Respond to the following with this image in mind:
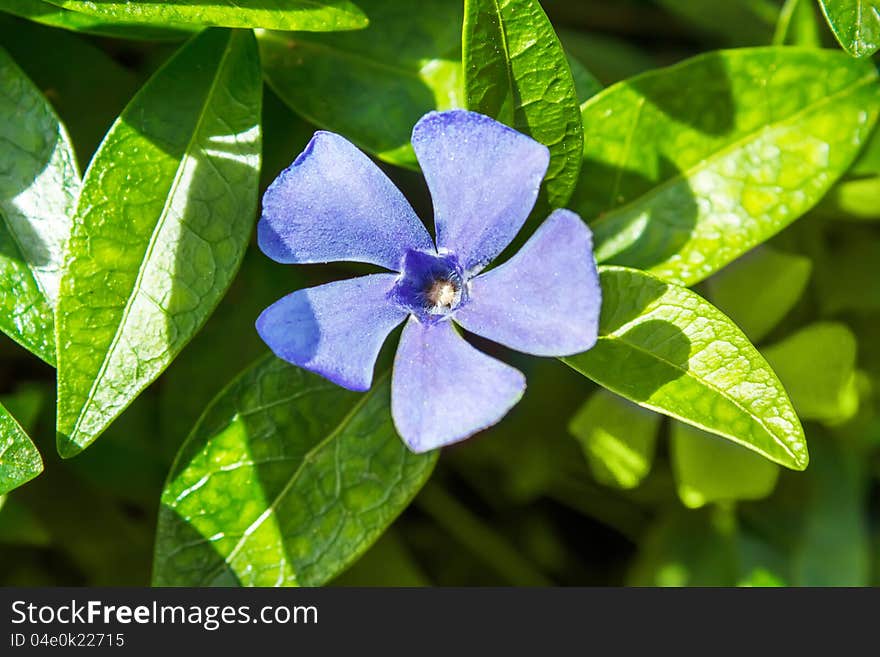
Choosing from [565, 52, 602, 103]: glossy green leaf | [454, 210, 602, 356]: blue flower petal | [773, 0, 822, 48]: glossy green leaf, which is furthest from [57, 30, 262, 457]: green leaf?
[773, 0, 822, 48]: glossy green leaf

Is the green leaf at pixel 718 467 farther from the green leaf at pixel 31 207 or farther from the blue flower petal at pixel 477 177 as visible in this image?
the green leaf at pixel 31 207

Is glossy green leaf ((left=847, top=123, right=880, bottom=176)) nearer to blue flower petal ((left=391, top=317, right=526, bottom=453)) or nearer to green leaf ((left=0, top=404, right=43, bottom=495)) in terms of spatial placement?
blue flower petal ((left=391, top=317, right=526, bottom=453))

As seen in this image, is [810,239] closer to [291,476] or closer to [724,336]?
[724,336]

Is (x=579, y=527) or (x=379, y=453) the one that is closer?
(x=379, y=453)

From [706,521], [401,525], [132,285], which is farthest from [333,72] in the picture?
[706,521]

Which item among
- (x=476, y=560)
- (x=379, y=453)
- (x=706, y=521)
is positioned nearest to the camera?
(x=379, y=453)

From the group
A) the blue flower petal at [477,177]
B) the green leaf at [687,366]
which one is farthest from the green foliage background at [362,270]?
the blue flower petal at [477,177]
